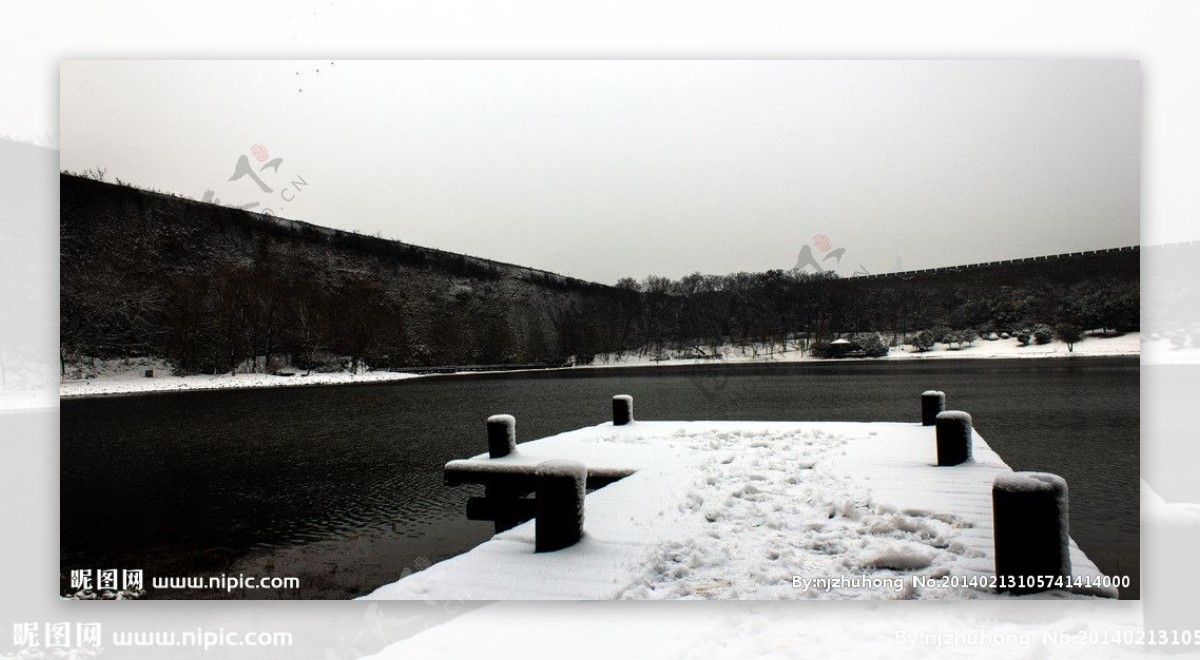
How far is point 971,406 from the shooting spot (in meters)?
15.3

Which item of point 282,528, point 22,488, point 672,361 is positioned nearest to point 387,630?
point 22,488

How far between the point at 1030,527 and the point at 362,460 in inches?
381

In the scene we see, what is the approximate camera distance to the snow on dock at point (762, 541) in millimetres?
3137

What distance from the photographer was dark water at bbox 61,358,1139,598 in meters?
5.75

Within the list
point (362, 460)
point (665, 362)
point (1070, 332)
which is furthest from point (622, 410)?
point (665, 362)

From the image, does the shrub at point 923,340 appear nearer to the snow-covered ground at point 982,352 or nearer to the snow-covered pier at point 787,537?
the snow-covered ground at point 982,352

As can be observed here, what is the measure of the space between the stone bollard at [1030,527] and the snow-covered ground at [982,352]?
2819 millimetres

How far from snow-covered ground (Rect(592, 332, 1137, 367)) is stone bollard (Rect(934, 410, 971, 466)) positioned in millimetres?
1415

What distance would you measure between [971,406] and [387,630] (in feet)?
50.9

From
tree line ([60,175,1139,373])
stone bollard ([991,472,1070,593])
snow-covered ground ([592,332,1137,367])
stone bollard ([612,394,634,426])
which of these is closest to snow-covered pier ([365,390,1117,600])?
stone bollard ([991,472,1070,593])

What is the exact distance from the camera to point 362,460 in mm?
10516

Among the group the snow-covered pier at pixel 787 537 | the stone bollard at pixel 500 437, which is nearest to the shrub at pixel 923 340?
the snow-covered pier at pixel 787 537

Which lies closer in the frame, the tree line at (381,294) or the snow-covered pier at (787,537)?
the snow-covered pier at (787,537)

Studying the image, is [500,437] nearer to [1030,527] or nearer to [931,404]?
[1030,527]
